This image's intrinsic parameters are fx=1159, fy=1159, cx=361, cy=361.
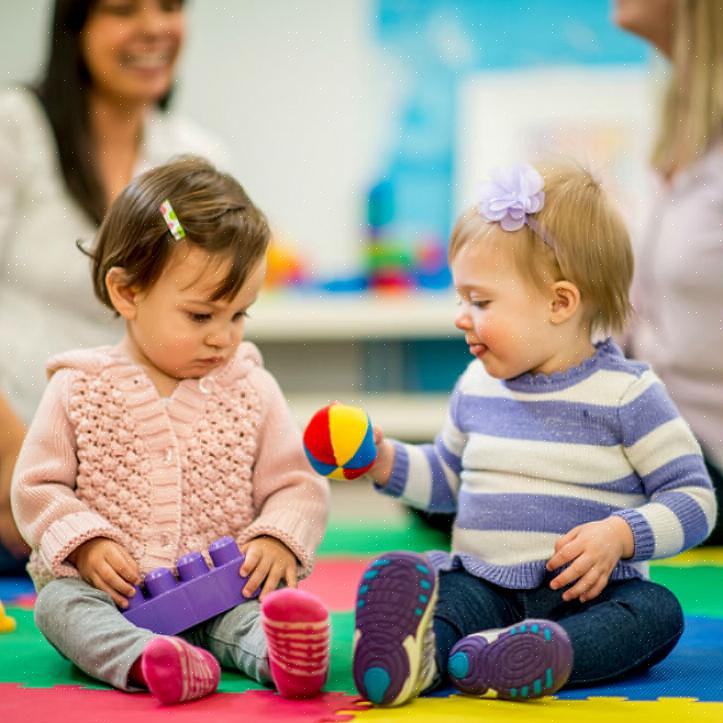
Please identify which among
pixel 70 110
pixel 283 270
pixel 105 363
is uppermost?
pixel 70 110

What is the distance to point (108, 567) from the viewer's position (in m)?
1.13

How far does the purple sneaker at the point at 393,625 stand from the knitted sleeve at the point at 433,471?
28 cm

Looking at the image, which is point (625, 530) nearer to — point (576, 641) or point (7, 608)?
point (576, 641)

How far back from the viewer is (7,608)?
60.0 inches

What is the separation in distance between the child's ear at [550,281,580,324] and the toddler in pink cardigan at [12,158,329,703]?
31cm

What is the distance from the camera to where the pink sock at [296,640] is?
3.16 ft

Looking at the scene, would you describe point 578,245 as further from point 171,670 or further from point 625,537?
point 171,670

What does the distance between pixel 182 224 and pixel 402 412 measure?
2109 mm

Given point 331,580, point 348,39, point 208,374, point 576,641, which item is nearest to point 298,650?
point 576,641

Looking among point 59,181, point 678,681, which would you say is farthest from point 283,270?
point 678,681

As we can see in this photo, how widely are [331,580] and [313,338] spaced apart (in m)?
1.73

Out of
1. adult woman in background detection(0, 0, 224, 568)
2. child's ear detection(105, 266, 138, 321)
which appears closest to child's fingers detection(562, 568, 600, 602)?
child's ear detection(105, 266, 138, 321)

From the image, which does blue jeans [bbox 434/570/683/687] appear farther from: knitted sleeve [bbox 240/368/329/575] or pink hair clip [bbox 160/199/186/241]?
pink hair clip [bbox 160/199/186/241]

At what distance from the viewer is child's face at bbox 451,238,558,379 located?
1182mm
